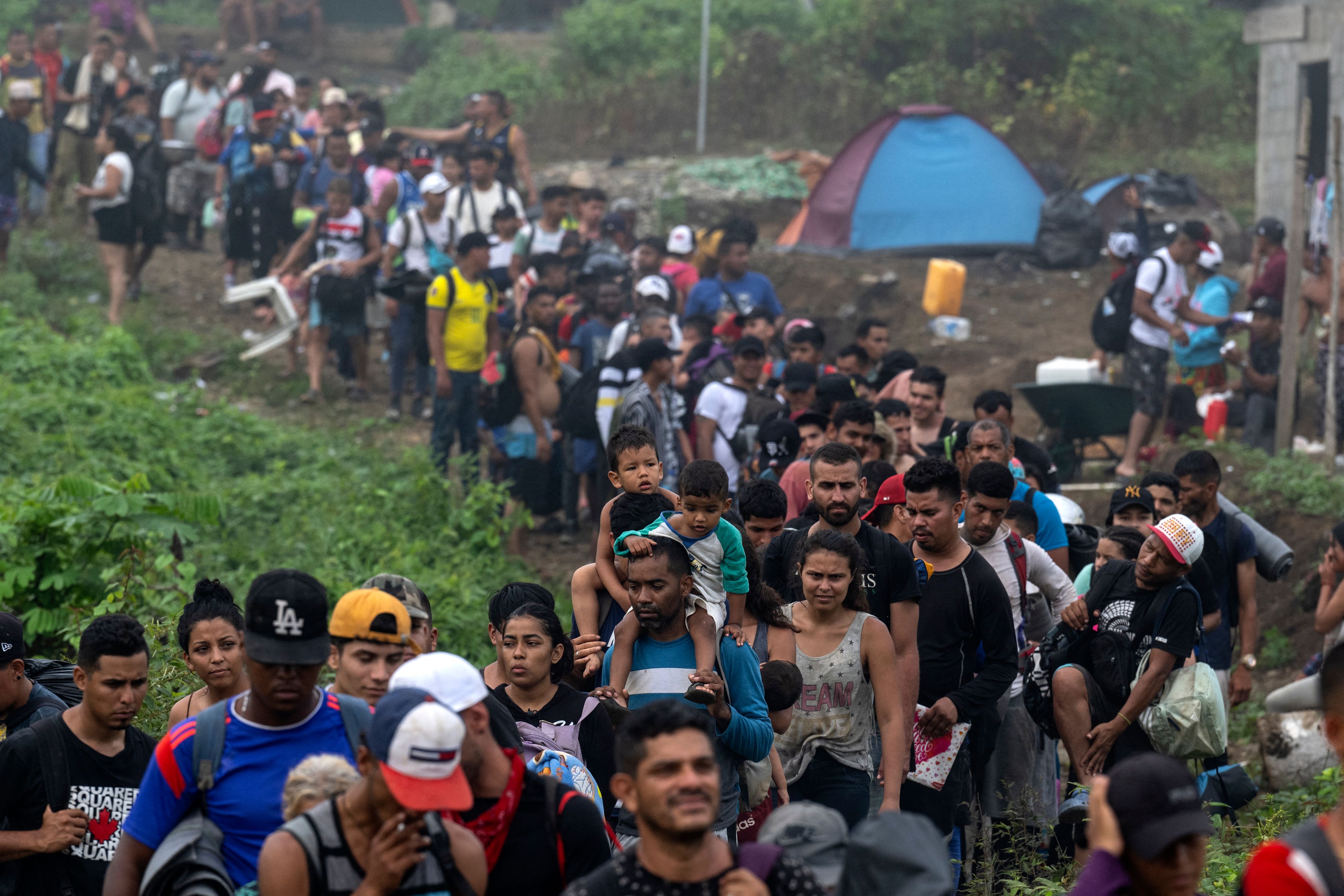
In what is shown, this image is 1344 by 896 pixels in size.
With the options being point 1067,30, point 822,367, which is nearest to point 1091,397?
point 822,367

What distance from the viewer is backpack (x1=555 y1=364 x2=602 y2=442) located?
32.1 feet

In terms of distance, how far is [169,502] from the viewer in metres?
8.23

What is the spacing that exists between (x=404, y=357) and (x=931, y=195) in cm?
809

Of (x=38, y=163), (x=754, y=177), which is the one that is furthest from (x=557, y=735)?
(x=754, y=177)

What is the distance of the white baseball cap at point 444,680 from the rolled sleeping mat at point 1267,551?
16.0ft

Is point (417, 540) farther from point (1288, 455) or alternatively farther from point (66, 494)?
point (1288, 455)

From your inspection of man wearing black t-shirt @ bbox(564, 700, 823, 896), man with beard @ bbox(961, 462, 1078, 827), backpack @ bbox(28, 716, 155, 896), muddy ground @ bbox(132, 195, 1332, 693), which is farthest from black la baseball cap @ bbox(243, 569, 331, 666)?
muddy ground @ bbox(132, 195, 1332, 693)

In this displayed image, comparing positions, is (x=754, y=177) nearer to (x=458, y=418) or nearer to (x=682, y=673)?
(x=458, y=418)

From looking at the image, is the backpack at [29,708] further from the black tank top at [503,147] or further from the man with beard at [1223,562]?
the black tank top at [503,147]

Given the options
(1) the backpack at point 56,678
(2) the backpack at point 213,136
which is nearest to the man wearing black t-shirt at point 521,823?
(1) the backpack at point 56,678

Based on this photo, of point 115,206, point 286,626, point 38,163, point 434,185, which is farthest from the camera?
point 38,163

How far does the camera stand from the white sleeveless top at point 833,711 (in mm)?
5062

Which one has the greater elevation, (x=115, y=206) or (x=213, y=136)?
(x=213, y=136)

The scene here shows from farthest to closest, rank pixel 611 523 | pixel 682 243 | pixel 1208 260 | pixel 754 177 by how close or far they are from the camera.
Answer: pixel 754 177 < pixel 682 243 < pixel 1208 260 < pixel 611 523
